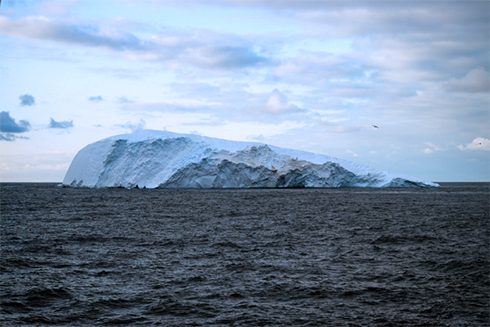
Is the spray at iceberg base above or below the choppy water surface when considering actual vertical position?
above

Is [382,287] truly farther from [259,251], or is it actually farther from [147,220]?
[147,220]

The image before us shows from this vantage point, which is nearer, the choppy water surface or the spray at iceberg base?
the choppy water surface

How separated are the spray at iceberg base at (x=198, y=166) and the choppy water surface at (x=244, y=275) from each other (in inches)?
1033

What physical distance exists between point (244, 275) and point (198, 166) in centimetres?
3472

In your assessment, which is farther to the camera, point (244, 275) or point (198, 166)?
point (198, 166)

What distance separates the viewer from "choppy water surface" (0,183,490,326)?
709 cm

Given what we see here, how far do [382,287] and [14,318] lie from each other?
20.5 ft

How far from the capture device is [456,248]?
1301 cm

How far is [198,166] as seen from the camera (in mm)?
43906

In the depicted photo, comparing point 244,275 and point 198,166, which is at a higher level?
→ point 198,166

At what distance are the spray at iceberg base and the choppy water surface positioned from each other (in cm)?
2624

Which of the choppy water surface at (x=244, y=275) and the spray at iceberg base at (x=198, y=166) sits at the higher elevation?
the spray at iceberg base at (x=198, y=166)

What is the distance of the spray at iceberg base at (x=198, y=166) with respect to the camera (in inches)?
1726

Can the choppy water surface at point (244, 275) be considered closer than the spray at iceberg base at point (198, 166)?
Yes
